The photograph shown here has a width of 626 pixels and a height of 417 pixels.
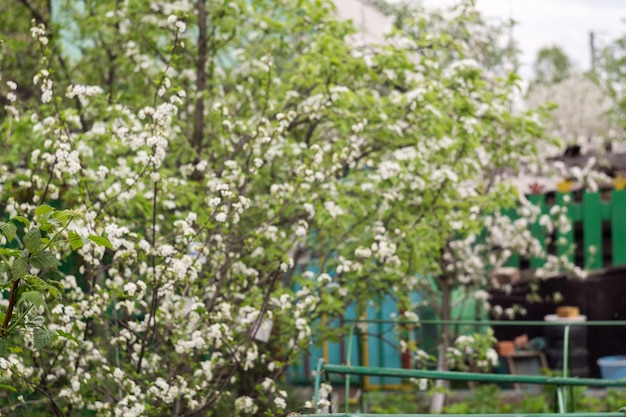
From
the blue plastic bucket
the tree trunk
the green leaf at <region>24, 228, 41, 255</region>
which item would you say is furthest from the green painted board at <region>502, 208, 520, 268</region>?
the green leaf at <region>24, 228, 41, 255</region>

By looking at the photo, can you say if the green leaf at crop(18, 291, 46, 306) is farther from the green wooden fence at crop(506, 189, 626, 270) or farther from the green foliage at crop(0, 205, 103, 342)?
the green wooden fence at crop(506, 189, 626, 270)

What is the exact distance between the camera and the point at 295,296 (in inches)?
226

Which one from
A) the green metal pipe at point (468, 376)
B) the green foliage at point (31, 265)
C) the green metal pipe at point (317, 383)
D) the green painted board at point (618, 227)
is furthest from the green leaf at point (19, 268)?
the green painted board at point (618, 227)

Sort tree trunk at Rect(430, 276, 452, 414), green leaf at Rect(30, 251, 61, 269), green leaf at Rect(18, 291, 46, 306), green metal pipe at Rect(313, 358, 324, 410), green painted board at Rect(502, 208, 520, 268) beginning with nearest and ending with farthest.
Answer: green leaf at Rect(18, 291, 46, 306) → green leaf at Rect(30, 251, 61, 269) → green metal pipe at Rect(313, 358, 324, 410) → tree trunk at Rect(430, 276, 452, 414) → green painted board at Rect(502, 208, 520, 268)

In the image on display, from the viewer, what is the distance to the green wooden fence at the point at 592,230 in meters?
10.5

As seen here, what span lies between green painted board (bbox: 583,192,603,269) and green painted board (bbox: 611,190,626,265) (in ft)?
0.51

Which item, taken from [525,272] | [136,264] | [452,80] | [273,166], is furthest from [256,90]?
[525,272]

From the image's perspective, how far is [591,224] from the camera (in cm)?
1059

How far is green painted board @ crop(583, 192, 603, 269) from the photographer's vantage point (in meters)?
10.5

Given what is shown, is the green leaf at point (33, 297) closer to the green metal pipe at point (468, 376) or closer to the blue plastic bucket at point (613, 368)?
the green metal pipe at point (468, 376)

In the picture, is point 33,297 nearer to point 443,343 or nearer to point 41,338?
point 41,338

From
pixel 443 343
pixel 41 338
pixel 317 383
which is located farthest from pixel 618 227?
pixel 41 338

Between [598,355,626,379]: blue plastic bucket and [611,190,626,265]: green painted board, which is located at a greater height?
[611,190,626,265]: green painted board

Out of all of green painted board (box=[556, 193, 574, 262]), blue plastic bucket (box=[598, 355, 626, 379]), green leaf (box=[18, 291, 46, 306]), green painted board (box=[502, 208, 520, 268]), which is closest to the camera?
green leaf (box=[18, 291, 46, 306])
